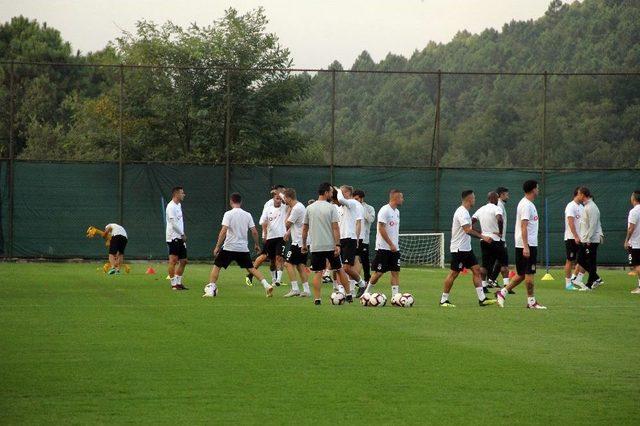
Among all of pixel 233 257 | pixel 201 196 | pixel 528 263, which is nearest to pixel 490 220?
pixel 528 263

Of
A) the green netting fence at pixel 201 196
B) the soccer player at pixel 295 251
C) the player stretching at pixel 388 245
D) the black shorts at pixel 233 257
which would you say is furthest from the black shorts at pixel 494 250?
the green netting fence at pixel 201 196

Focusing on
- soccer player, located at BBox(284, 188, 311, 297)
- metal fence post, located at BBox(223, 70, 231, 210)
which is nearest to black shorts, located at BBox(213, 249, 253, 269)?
soccer player, located at BBox(284, 188, 311, 297)

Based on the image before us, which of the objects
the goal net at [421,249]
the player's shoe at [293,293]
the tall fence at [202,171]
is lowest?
the player's shoe at [293,293]

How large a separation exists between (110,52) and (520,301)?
171 ft

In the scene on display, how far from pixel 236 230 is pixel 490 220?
5.06m

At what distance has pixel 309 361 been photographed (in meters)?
12.0

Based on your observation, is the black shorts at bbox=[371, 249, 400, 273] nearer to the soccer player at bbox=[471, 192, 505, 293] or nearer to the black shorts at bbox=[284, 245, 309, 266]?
the black shorts at bbox=[284, 245, 309, 266]

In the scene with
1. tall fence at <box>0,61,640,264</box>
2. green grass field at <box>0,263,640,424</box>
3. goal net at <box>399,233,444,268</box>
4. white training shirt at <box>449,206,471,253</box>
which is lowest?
green grass field at <box>0,263,640,424</box>

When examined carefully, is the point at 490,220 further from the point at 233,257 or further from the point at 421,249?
the point at 421,249

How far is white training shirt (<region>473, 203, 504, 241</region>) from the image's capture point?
870 inches

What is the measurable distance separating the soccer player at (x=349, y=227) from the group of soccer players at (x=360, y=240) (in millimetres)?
19

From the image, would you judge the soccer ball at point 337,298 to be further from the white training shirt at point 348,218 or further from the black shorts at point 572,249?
the black shorts at point 572,249

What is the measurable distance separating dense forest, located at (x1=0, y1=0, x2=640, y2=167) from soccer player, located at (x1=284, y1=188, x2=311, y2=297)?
1557 cm

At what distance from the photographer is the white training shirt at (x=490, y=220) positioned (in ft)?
72.5
